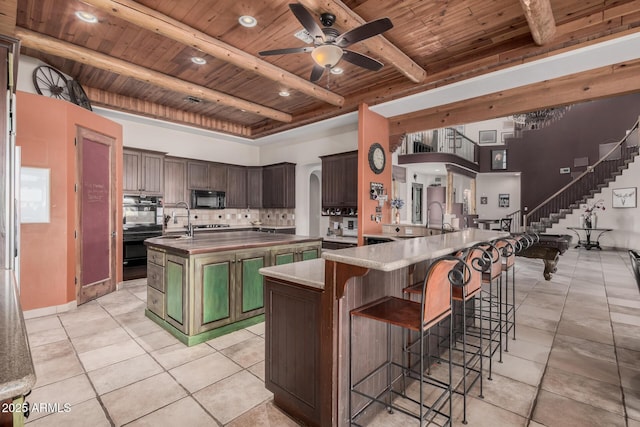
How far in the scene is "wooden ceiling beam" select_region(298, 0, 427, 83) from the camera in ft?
9.49

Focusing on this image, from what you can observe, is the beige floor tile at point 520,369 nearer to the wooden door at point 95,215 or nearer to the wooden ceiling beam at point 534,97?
the wooden ceiling beam at point 534,97

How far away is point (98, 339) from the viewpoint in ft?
10.5

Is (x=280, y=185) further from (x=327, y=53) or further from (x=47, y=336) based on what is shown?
(x=47, y=336)

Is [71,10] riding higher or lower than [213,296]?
higher

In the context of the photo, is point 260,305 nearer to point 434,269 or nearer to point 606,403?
point 434,269

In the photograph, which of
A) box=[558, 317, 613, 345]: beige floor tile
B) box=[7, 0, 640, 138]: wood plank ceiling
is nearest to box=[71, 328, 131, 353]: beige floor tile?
box=[7, 0, 640, 138]: wood plank ceiling

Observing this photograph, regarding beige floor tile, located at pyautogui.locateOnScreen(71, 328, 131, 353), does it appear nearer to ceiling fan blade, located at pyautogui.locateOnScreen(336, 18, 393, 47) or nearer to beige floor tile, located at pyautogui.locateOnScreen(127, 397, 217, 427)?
beige floor tile, located at pyautogui.locateOnScreen(127, 397, 217, 427)

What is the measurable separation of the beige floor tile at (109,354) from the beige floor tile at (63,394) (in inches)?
8.5

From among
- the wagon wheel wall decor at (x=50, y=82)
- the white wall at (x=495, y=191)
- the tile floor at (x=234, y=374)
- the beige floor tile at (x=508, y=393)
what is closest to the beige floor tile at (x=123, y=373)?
the tile floor at (x=234, y=374)

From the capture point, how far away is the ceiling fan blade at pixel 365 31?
2502 millimetres

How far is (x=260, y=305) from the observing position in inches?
145

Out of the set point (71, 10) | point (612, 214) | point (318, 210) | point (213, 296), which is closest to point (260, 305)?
point (213, 296)

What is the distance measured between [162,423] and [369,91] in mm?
5066

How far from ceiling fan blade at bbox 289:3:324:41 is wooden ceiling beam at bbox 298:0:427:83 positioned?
1.11 ft
